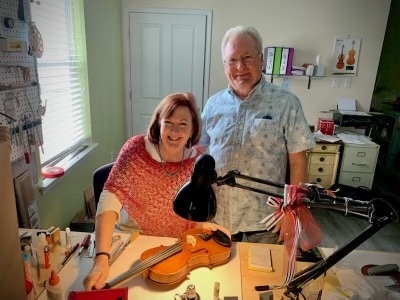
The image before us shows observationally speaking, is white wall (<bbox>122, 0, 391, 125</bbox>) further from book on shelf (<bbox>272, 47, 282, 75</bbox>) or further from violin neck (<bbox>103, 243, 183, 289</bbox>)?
violin neck (<bbox>103, 243, 183, 289</bbox>)

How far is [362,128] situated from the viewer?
374cm

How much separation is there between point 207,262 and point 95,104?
2.16m

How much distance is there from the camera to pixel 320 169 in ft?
11.3

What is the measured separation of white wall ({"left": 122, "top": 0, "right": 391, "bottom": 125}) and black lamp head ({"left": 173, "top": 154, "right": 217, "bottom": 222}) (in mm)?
3162

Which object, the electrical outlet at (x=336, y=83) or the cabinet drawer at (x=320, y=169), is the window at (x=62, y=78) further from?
the electrical outlet at (x=336, y=83)

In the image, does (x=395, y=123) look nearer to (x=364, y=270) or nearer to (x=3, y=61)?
(x=364, y=270)

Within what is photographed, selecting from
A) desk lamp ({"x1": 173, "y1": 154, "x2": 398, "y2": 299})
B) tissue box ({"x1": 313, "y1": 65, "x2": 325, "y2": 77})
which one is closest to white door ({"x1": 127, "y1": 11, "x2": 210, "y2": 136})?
tissue box ({"x1": 313, "y1": 65, "x2": 325, "y2": 77})

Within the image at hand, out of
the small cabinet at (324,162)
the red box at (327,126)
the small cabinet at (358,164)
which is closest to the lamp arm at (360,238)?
the small cabinet at (324,162)

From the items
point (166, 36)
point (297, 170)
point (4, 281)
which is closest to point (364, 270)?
point (297, 170)

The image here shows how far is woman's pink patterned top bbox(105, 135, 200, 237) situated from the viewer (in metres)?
1.32

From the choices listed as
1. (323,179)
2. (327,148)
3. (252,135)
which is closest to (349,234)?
(323,179)

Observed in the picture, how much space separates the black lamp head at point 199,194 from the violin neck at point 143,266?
41cm

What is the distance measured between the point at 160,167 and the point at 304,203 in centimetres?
79

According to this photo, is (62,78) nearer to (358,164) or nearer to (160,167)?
(160,167)
